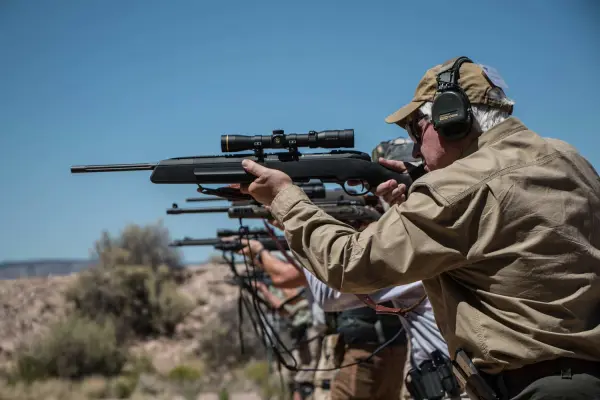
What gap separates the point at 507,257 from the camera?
277cm

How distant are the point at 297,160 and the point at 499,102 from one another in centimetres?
137

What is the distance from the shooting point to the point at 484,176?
2.77 meters

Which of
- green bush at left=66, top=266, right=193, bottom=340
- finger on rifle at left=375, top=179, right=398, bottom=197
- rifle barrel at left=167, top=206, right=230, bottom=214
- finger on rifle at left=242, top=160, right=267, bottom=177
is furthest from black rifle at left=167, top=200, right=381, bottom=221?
green bush at left=66, top=266, right=193, bottom=340

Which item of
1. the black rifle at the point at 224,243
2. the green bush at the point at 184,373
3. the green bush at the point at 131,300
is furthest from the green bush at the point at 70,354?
the black rifle at the point at 224,243

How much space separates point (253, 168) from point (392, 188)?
3.40 ft

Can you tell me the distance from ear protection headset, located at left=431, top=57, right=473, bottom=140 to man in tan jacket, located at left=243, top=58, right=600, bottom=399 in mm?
153

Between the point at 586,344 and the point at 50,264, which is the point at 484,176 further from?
the point at 50,264

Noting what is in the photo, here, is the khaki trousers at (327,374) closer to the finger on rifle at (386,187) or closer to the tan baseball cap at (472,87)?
the finger on rifle at (386,187)

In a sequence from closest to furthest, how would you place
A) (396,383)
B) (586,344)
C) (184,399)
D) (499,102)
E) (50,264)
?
(586,344) → (499,102) → (396,383) → (184,399) → (50,264)

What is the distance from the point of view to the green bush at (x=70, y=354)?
18406mm

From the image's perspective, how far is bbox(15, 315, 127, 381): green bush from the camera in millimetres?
18406

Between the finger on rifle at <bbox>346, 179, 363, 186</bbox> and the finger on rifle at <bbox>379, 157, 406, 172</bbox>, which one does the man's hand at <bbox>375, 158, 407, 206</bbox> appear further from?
the finger on rifle at <bbox>346, 179, 363, 186</bbox>

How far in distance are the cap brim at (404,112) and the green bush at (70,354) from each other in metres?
17.4

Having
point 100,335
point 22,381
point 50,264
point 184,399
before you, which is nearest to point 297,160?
point 184,399
